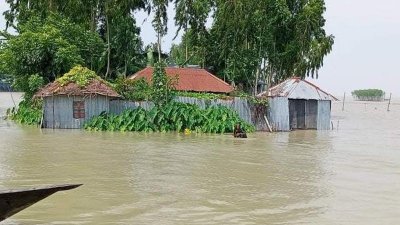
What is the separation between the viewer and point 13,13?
36.4 metres

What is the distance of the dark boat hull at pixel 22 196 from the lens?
531 cm

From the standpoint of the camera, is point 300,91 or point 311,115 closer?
point 300,91

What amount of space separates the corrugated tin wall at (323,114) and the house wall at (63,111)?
1055cm

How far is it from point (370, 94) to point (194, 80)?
92.6 meters

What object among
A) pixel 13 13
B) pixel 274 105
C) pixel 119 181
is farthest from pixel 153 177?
pixel 13 13

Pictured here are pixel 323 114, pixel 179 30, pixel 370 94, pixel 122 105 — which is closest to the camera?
pixel 122 105

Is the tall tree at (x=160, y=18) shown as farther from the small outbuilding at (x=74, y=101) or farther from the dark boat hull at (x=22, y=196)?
the dark boat hull at (x=22, y=196)

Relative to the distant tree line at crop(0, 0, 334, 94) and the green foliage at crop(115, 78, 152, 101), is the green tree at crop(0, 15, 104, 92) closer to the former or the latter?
the distant tree line at crop(0, 0, 334, 94)

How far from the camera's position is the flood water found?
8141 millimetres

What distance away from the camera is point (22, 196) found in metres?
5.37

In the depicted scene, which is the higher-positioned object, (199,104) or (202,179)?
(199,104)

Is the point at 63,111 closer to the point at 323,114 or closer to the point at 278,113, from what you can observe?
the point at 278,113

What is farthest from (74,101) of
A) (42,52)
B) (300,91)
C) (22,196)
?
(22,196)

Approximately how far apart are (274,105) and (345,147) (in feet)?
17.8
